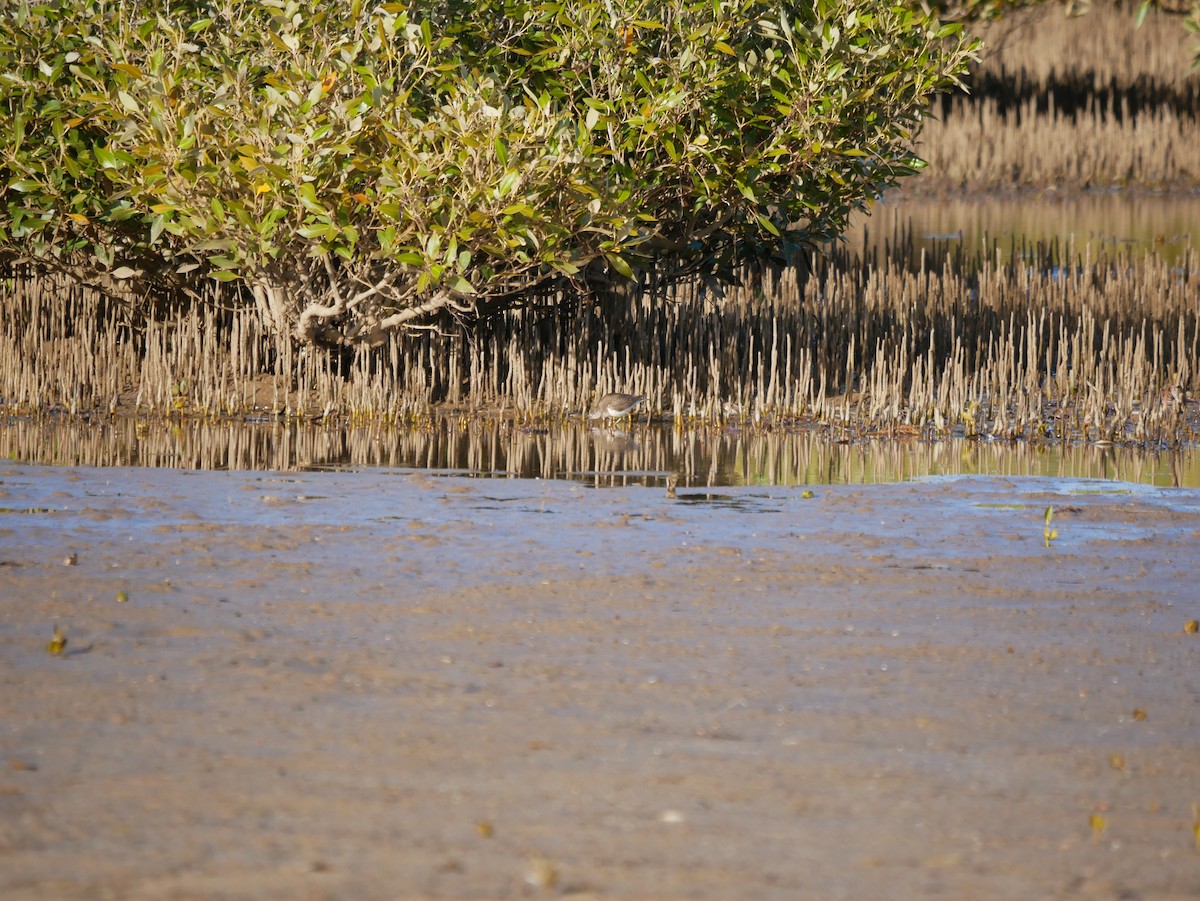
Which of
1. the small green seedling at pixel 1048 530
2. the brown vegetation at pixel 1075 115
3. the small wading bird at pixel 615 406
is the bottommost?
the small green seedling at pixel 1048 530

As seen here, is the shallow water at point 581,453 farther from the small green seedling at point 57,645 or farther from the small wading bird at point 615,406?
the small green seedling at point 57,645

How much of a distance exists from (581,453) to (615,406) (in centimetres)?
100

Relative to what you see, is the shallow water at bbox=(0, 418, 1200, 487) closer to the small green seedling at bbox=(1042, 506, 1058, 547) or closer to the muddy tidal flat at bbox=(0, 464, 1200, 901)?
the muddy tidal flat at bbox=(0, 464, 1200, 901)

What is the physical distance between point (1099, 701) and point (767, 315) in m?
6.98

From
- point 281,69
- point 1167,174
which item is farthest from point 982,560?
point 1167,174

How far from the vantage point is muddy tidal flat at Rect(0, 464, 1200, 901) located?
3.04 metres

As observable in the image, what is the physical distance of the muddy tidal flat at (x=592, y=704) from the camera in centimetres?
304

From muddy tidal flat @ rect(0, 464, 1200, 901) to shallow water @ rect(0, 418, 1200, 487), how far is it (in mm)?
1169

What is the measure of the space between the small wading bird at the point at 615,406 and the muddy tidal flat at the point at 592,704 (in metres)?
2.69

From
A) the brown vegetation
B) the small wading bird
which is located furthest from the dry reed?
the brown vegetation

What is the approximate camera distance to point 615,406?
29.6ft

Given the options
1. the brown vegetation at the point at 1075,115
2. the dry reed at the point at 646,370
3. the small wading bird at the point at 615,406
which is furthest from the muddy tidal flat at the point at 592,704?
the brown vegetation at the point at 1075,115

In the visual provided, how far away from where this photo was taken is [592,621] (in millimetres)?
4660

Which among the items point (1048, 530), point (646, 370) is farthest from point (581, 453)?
point (1048, 530)
